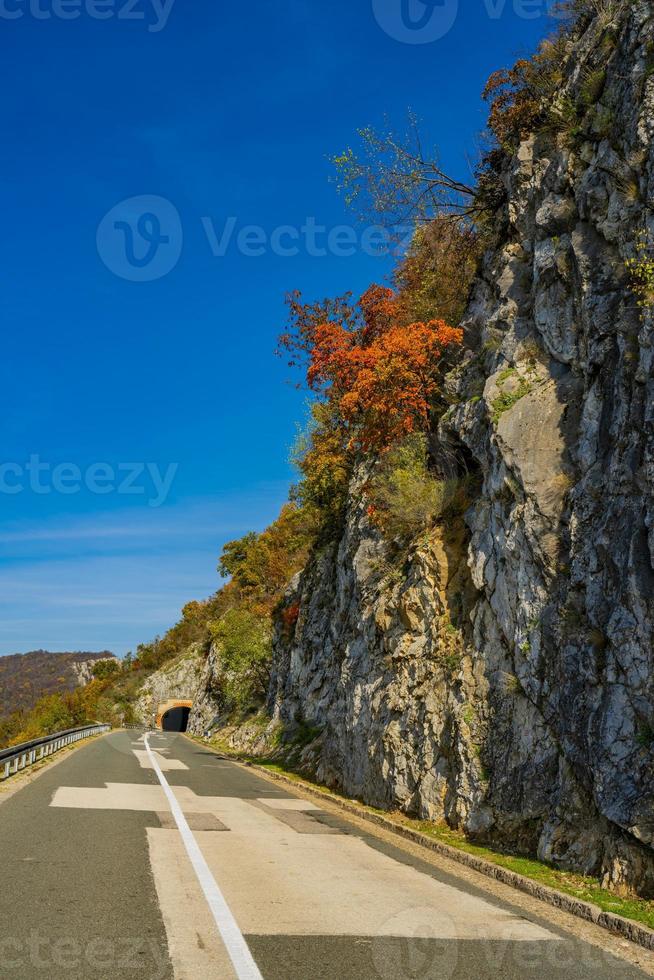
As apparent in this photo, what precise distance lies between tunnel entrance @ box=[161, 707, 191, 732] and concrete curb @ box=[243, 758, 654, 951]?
84603 mm

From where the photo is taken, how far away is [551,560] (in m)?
11.7

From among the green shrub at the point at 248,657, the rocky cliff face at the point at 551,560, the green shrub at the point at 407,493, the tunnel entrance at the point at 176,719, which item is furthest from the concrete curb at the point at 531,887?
the tunnel entrance at the point at 176,719

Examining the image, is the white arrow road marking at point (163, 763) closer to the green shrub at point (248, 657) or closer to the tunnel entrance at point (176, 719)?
the green shrub at point (248, 657)

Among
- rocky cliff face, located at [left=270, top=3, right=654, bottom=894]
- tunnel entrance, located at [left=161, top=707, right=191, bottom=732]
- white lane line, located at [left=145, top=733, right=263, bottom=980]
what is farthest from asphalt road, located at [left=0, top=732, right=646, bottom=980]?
tunnel entrance, located at [left=161, top=707, right=191, bottom=732]

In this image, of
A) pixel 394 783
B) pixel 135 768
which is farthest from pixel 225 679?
pixel 394 783

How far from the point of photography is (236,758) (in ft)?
109

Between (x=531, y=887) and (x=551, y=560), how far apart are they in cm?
479

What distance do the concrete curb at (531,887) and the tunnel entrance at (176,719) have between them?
84603 millimetres

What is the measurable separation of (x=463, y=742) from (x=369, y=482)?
9958 mm

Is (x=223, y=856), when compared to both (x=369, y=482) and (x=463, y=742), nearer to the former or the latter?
(x=463, y=742)

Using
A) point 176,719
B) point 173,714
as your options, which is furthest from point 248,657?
point 176,719

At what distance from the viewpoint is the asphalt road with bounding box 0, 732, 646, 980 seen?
18.2 feet

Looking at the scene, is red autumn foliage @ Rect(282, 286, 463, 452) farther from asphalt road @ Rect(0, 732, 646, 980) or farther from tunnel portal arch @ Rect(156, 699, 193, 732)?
tunnel portal arch @ Rect(156, 699, 193, 732)

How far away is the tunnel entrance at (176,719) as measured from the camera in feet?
310
